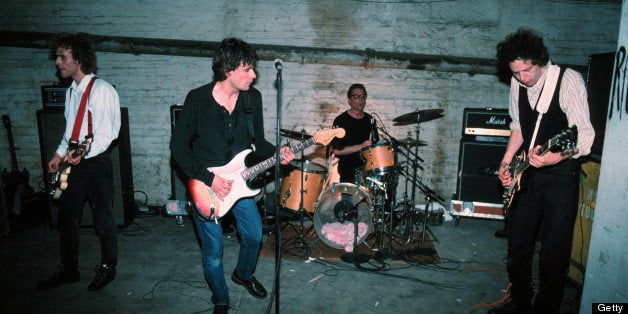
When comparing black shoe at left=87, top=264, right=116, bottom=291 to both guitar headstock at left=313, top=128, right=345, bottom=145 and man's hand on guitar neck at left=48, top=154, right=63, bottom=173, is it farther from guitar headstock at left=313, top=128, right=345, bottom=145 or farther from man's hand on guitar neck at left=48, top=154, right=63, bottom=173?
guitar headstock at left=313, top=128, right=345, bottom=145

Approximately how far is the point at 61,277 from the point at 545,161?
4543 millimetres

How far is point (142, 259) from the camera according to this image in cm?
441

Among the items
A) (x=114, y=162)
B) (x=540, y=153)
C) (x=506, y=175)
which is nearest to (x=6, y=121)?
(x=114, y=162)

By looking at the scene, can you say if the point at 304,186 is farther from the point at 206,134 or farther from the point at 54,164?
the point at 54,164

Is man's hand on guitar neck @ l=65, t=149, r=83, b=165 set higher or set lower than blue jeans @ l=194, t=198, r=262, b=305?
higher

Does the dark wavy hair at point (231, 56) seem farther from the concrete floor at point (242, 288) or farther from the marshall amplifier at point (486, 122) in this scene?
the marshall amplifier at point (486, 122)

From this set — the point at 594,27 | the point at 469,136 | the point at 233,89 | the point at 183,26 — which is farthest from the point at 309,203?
the point at 594,27

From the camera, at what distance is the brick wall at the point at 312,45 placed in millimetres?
5977

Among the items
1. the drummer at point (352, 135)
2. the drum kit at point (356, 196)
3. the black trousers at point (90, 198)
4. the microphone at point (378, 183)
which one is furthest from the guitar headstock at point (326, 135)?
the drummer at point (352, 135)

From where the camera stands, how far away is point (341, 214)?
4.59 meters

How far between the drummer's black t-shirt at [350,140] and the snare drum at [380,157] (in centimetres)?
66

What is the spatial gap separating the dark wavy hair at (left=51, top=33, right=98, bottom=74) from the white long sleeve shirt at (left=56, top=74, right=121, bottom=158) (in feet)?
0.38

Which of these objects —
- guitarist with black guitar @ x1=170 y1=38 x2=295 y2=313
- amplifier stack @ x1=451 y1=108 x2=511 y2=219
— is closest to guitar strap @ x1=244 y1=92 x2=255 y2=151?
guitarist with black guitar @ x1=170 y1=38 x2=295 y2=313

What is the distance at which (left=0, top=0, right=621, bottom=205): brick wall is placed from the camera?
5.98 meters
